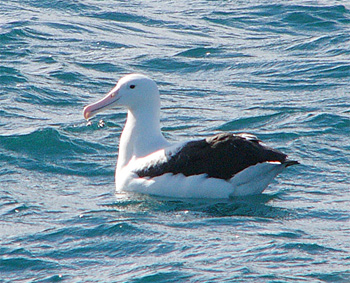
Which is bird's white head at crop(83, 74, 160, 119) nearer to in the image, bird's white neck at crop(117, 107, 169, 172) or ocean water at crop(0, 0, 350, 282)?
bird's white neck at crop(117, 107, 169, 172)

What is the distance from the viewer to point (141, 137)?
10758 mm

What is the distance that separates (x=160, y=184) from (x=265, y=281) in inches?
120

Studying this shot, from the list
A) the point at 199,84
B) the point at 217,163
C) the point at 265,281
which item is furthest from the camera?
the point at 199,84

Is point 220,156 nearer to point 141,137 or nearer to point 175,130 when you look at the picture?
point 141,137

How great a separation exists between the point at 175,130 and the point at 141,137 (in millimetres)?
2229

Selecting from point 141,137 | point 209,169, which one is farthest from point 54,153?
point 209,169

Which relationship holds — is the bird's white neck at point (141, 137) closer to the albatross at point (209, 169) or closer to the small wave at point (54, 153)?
the albatross at point (209, 169)

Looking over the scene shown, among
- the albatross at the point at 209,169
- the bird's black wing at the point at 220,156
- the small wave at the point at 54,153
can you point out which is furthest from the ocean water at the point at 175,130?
the bird's black wing at the point at 220,156

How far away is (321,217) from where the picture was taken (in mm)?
9242

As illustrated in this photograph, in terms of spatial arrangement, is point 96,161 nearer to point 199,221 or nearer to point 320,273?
point 199,221

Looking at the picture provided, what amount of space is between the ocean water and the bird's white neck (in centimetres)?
49

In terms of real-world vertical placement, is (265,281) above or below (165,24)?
below

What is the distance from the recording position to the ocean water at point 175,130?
7930mm

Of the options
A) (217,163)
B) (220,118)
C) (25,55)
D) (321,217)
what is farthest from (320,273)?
(25,55)
